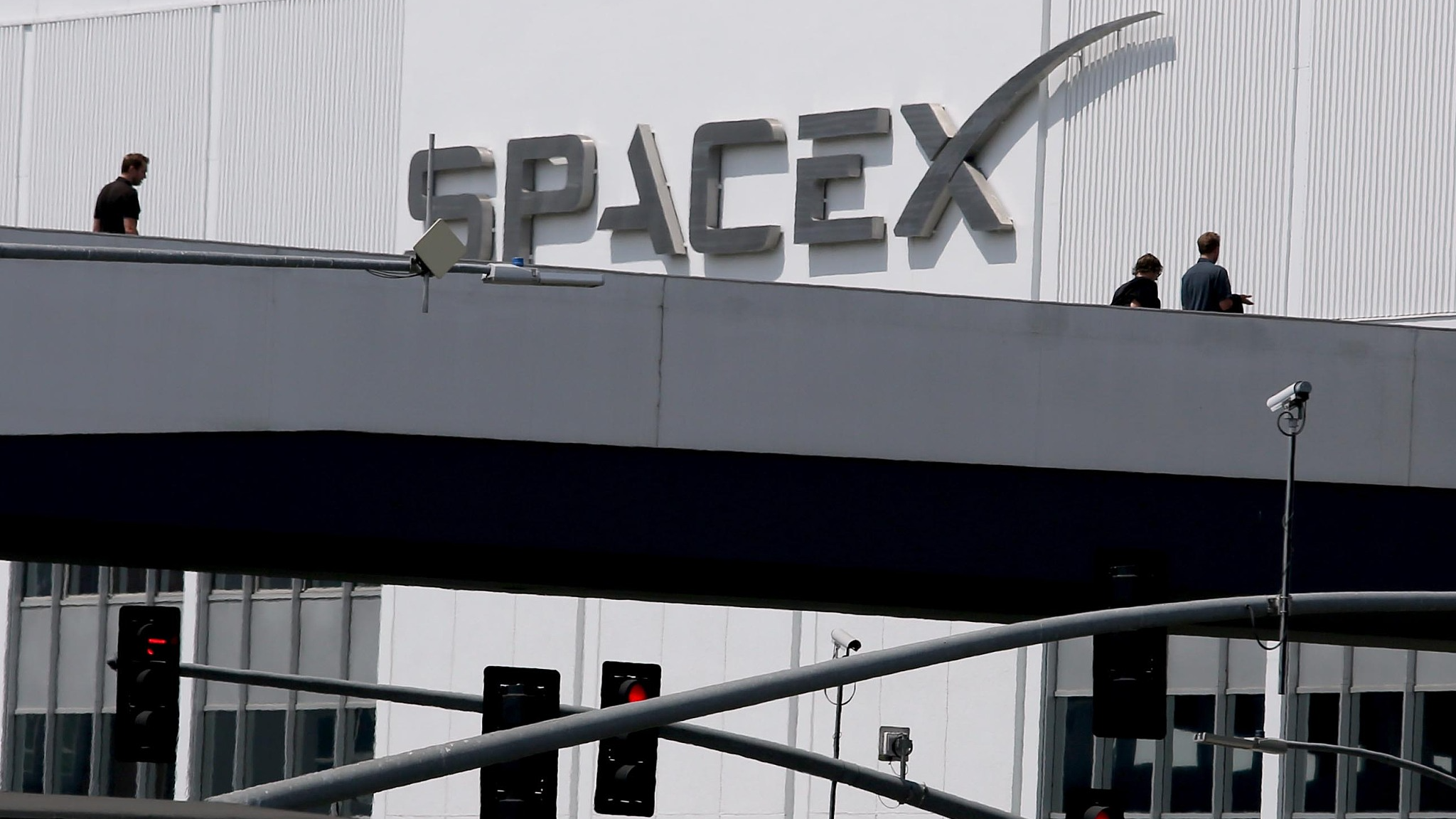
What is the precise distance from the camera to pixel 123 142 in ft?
162

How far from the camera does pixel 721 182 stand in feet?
137

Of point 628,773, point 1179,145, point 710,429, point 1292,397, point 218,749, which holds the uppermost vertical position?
point 1179,145

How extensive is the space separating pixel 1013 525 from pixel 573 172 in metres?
24.3

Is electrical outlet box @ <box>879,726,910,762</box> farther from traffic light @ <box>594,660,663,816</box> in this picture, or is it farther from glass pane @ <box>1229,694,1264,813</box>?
traffic light @ <box>594,660,663,816</box>

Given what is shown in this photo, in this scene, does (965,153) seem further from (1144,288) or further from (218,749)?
(218,749)

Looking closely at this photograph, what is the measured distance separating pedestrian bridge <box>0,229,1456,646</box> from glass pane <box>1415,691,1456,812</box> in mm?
16401

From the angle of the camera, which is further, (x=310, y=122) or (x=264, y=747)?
(x=264, y=747)

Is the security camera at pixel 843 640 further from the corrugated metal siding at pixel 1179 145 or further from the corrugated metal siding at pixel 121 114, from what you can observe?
the corrugated metal siding at pixel 121 114

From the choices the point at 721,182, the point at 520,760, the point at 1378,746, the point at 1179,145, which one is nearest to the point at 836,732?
the point at 1378,746

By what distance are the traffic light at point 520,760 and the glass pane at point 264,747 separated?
116 feet

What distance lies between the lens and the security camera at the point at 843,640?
3756cm

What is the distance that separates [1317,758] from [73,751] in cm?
2758

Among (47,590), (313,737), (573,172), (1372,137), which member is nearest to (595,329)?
(1372,137)

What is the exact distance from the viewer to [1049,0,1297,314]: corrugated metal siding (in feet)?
123
